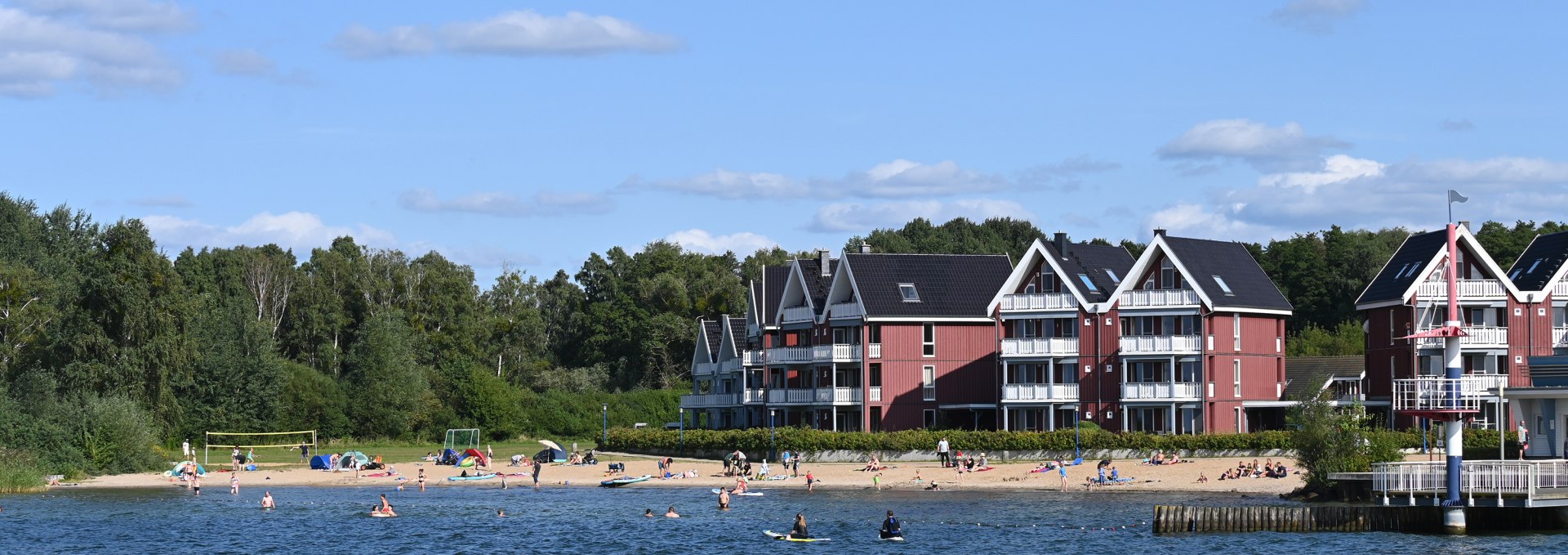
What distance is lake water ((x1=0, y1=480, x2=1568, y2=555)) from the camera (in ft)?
183

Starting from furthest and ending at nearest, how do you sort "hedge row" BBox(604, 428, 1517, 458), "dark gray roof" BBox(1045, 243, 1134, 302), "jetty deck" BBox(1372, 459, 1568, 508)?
"dark gray roof" BBox(1045, 243, 1134, 302) → "hedge row" BBox(604, 428, 1517, 458) → "jetty deck" BBox(1372, 459, 1568, 508)

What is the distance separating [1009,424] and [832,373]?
9874 millimetres

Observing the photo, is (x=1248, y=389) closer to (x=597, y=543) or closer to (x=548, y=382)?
(x=597, y=543)

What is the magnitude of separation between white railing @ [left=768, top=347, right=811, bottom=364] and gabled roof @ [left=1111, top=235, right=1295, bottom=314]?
58.7ft

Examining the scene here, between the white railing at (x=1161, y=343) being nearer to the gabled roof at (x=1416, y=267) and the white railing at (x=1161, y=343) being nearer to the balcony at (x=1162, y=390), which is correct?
the balcony at (x=1162, y=390)

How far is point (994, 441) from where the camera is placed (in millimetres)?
85688

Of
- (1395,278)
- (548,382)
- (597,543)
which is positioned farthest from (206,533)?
(548,382)

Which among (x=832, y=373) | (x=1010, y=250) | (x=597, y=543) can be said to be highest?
(x=1010, y=250)

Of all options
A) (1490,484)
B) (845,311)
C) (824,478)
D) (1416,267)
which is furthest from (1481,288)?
(1490,484)

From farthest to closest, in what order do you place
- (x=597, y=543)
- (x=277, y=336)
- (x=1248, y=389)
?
(x=277, y=336) → (x=1248, y=389) → (x=597, y=543)

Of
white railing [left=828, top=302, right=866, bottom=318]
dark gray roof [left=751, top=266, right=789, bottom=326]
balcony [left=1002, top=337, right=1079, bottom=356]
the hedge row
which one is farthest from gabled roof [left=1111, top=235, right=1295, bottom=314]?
dark gray roof [left=751, top=266, right=789, bottom=326]

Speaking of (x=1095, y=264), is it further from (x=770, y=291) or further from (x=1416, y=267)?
(x=770, y=291)

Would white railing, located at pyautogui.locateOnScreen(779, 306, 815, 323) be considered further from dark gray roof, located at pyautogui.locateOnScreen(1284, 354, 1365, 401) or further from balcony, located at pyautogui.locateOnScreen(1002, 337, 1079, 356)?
dark gray roof, located at pyautogui.locateOnScreen(1284, 354, 1365, 401)

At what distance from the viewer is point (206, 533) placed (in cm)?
6419
